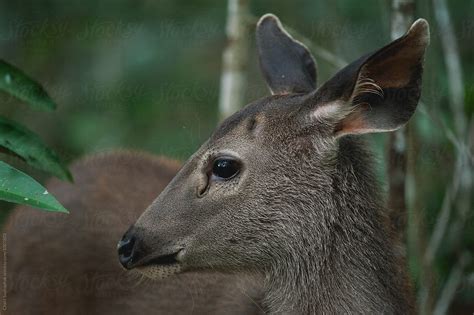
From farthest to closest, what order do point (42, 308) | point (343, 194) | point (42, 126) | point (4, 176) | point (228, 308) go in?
point (42, 126) → point (42, 308) → point (228, 308) → point (343, 194) → point (4, 176)

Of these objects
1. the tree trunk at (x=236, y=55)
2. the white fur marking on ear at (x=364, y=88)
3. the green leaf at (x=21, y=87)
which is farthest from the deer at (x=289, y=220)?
the tree trunk at (x=236, y=55)

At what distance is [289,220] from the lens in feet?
15.3

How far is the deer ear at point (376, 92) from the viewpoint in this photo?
14.2 feet

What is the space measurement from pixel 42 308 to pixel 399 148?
7.43 ft

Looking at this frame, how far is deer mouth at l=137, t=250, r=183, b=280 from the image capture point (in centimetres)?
466

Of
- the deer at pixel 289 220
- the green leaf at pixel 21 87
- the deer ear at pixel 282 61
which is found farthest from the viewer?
the deer ear at pixel 282 61

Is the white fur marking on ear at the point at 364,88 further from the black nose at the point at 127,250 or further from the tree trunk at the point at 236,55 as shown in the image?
the tree trunk at the point at 236,55

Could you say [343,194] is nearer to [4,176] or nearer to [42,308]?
[4,176]

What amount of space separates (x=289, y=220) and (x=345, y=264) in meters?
0.31

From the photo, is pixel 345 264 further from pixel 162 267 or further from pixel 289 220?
pixel 162 267

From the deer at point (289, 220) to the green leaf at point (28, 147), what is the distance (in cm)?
55

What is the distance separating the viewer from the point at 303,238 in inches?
→ 183

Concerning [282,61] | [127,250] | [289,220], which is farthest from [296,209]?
[282,61]

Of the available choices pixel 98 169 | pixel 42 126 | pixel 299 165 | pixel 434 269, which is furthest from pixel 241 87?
pixel 42 126
